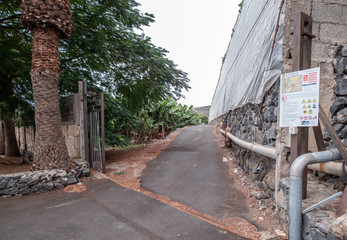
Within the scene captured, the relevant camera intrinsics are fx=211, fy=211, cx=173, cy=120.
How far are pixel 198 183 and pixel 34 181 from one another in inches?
150

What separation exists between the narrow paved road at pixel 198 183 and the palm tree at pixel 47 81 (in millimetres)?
2428

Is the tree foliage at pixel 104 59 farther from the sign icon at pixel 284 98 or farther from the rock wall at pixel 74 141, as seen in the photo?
the sign icon at pixel 284 98

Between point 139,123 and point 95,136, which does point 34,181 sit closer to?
point 95,136

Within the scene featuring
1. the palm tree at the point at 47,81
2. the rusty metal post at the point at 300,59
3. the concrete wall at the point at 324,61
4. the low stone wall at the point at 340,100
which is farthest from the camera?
the palm tree at the point at 47,81

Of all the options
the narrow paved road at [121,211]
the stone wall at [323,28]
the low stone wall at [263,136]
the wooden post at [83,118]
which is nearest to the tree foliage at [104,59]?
the wooden post at [83,118]

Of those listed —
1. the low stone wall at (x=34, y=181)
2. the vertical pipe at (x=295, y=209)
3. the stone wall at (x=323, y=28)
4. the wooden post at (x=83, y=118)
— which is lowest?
the low stone wall at (x=34, y=181)

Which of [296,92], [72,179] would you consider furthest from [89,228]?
[296,92]

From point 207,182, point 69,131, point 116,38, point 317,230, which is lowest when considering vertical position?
point 207,182

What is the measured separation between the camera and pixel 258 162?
186 inches

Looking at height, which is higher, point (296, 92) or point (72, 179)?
point (296, 92)

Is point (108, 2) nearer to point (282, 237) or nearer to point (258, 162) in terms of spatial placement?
point (258, 162)

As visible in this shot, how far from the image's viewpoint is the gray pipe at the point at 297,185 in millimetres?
2303

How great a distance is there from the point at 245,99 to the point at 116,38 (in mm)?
5326

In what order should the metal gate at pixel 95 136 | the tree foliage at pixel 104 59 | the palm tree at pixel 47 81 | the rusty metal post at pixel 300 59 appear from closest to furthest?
the rusty metal post at pixel 300 59 → the palm tree at pixel 47 81 → the metal gate at pixel 95 136 → the tree foliage at pixel 104 59
